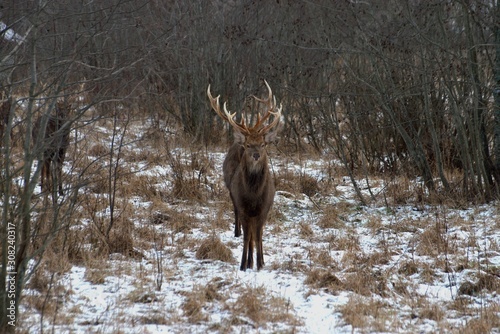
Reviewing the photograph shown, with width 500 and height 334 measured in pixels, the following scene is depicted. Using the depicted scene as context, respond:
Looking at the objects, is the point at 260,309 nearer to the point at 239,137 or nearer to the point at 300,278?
the point at 300,278

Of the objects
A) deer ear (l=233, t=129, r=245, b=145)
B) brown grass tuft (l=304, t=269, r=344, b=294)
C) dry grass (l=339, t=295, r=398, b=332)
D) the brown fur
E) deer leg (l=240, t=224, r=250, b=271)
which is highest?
deer ear (l=233, t=129, r=245, b=145)

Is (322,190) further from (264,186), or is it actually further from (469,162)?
(264,186)

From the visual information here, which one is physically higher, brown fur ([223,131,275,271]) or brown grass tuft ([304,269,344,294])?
brown fur ([223,131,275,271])

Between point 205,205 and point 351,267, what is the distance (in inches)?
121

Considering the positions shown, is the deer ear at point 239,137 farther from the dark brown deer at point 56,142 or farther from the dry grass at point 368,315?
the dry grass at point 368,315

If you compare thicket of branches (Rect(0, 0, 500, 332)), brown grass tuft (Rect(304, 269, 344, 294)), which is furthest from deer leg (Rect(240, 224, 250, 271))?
thicket of branches (Rect(0, 0, 500, 332))

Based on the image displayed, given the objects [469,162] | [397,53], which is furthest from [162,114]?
[469,162]

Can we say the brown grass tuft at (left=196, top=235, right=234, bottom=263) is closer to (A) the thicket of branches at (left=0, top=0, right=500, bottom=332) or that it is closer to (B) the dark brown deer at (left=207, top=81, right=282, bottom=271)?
(B) the dark brown deer at (left=207, top=81, right=282, bottom=271)

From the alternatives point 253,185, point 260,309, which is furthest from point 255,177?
point 260,309

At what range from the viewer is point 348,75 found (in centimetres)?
1012

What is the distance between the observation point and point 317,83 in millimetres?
12391

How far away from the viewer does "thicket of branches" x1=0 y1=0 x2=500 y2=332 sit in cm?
794

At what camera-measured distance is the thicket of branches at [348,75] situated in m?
7.94

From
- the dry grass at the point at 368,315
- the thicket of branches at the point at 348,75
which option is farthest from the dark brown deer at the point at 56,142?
the dry grass at the point at 368,315
